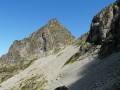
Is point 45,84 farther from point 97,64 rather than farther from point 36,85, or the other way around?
point 97,64

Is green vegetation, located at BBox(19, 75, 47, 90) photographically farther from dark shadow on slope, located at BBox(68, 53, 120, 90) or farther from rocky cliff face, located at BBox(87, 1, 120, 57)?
rocky cliff face, located at BBox(87, 1, 120, 57)

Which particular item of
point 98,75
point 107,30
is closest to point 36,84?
point 107,30

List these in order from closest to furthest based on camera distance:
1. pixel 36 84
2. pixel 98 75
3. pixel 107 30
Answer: pixel 98 75
pixel 36 84
pixel 107 30

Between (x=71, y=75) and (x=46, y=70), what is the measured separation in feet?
83.7

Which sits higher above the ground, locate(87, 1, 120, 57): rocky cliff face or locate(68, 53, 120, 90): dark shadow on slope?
locate(87, 1, 120, 57): rocky cliff face

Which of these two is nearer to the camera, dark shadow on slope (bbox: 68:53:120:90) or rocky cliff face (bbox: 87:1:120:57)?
dark shadow on slope (bbox: 68:53:120:90)

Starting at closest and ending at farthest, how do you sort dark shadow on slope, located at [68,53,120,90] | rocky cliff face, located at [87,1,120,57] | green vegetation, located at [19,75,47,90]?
dark shadow on slope, located at [68,53,120,90] → rocky cliff face, located at [87,1,120,57] → green vegetation, located at [19,75,47,90]

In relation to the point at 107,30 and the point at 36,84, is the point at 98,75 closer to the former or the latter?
the point at 107,30

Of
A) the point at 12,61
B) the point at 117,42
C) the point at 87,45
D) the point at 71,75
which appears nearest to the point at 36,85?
the point at 71,75

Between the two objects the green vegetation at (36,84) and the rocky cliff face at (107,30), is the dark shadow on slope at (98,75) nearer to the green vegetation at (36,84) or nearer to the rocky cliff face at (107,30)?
the rocky cliff face at (107,30)

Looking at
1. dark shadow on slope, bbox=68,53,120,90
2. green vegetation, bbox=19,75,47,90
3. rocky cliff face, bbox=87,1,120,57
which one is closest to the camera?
dark shadow on slope, bbox=68,53,120,90

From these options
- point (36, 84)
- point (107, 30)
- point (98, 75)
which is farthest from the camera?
point (107, 30)

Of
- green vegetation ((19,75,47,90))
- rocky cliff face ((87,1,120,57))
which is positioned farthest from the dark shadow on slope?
green vegetation ((19,75,47,90))

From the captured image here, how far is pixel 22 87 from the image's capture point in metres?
92.3
